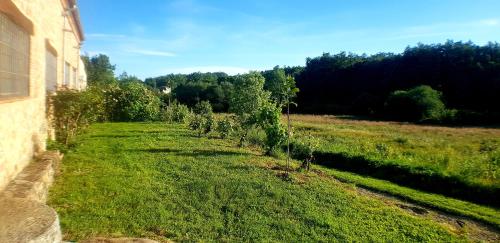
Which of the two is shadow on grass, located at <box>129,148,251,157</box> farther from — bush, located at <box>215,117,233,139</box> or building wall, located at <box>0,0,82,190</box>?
bush, located at <box>215,117,233,139</box>

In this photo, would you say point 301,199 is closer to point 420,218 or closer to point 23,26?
point 420,218

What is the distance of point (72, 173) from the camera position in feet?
32.1

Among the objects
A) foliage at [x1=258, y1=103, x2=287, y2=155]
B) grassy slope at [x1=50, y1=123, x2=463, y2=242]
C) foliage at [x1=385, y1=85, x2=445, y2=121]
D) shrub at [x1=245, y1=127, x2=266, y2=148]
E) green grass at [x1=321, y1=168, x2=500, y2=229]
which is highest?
foliage at [x1=385, y1=85, x2=445, y2=121]

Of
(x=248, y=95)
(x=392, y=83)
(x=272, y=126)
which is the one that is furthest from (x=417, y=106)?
(x=272, y=126)

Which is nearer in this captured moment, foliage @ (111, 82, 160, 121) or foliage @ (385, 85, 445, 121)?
foliage @ (111, 82, 160, 121)

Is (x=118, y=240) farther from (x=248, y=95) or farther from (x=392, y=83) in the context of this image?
(x=392, y=83)

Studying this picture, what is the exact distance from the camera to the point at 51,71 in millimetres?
13445

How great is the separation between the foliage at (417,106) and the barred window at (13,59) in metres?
40.5

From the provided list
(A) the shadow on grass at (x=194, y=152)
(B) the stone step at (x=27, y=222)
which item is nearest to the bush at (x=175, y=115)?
(A) the shadow on grass at (x=194, y=152)

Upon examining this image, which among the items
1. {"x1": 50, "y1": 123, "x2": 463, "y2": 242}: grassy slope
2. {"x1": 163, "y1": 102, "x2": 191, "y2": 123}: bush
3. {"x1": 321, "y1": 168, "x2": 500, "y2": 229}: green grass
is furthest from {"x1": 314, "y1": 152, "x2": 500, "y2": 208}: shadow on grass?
{"x1": 163, "y1": 102, "x2": 191, "y2": 123}: bush

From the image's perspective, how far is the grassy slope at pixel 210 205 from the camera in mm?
6977

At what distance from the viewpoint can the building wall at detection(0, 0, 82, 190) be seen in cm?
639

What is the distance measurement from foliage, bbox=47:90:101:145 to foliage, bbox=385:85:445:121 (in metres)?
37.1

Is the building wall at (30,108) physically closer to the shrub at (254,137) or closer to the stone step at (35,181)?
the stone step at (35,181)
